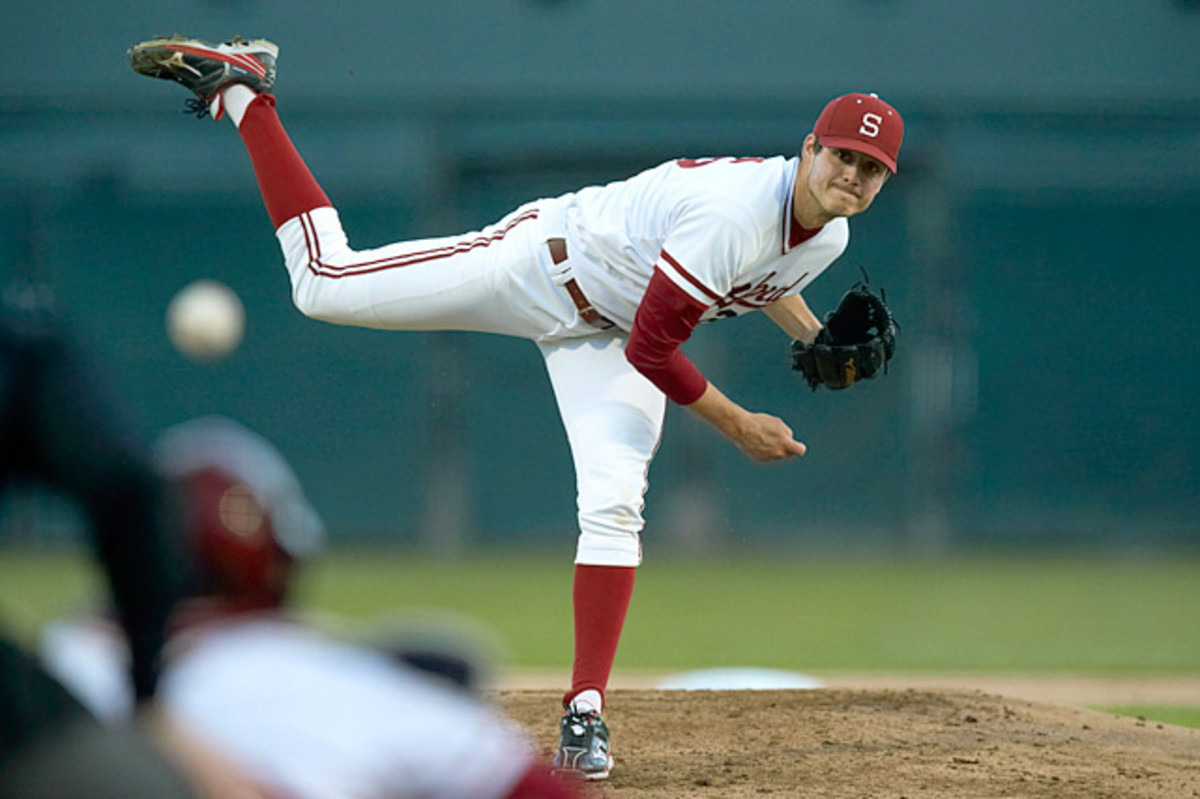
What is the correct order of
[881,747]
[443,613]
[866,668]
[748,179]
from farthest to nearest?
[443,613] → [866,668] → [881,747] → [748,179]

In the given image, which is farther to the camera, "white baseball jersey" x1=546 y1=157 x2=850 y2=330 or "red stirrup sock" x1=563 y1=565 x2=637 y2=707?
"red stirrup sock" x1=563 y1=565 x2=637 y2=707

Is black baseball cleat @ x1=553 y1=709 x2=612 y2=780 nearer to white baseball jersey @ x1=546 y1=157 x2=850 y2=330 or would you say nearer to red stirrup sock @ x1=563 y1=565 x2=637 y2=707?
red stirrup sock @ x1=563 y1=565 x2=637 y2=707

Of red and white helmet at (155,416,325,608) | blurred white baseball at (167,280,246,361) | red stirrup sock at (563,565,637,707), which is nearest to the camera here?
red and white helmet at (155,416,325,608)

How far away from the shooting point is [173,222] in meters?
11.2

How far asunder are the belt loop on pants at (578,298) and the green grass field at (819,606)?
249 centimetres

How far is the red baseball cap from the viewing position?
3.47 metres

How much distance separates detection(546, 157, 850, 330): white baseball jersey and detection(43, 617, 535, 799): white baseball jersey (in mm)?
1951

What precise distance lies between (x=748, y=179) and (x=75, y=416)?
2210mm

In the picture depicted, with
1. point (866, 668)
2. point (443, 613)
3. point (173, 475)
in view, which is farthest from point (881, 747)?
point (443, 613)

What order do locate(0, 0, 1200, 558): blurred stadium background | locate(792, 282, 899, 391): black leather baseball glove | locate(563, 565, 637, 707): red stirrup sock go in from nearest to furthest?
1. locate(563, 565, 637, 707): red stirrup sock
2. locate(792, 282, 899, 391): black leather baseball glove
3. locate(0, 0, 1200, 558): blurred stadium background

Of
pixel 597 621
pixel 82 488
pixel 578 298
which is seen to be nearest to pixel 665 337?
pixel 578 298

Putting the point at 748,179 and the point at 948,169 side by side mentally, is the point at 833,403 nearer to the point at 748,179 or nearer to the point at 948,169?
the point at 948,169

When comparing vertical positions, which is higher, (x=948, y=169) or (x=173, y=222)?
(x=948, y=169)

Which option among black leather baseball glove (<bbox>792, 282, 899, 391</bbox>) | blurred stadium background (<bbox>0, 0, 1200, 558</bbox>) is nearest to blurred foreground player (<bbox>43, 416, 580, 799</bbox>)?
black leather baseball glove (<bbox>792, 282, 899, 391</bbox>)
